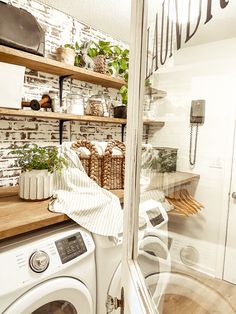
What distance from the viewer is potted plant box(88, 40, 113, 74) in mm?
2102

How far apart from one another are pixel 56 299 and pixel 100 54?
6.09 feet

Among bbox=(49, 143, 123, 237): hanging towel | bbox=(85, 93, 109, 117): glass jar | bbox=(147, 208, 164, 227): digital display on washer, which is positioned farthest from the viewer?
bbox=(85, 93, 109, 117): glass jar

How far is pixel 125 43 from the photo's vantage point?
2.63 metres

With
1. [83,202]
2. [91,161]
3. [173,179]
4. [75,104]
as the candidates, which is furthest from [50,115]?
[173,179]

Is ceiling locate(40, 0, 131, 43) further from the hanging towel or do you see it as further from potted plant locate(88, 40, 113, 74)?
the hanging towel

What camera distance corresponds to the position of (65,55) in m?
1.88

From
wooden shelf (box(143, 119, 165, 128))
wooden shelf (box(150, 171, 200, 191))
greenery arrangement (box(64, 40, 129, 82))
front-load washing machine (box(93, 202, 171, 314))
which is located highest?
greenery arrangement (box(64, 40, 129, 82))

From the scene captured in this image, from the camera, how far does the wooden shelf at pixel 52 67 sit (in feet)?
5.09

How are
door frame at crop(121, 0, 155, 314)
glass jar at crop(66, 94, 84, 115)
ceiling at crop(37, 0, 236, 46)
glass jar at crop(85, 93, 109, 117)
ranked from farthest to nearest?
glass jar at crop(85, 93, 109, 117) < glass jar at crop(66, 94, 84, 115) < ceiling at crop(37, 0, 236, 46) < door frame at crop(121, 0, 155, 314)

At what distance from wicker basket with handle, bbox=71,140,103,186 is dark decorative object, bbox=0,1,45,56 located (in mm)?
695

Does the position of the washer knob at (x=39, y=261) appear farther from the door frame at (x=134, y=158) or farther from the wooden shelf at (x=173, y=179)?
the wooden shelf at (x=173, y=179)

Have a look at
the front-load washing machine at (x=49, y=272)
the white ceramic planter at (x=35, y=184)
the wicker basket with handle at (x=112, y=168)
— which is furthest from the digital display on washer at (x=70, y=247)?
the wicker basket with handle at (x=112, y=168)

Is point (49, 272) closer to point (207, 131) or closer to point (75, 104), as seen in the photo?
point (75, 104)

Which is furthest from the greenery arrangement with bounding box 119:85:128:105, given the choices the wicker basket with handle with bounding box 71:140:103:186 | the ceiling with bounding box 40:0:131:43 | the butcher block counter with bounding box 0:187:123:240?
the butcher block counter with bounding box 0:187:123:240
